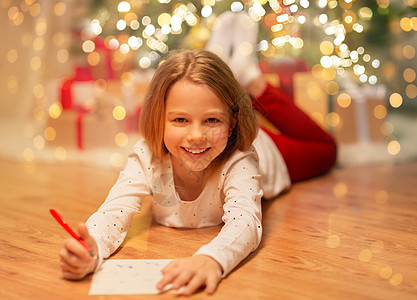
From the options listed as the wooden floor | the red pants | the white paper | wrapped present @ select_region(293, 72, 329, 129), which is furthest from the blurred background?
the white paper

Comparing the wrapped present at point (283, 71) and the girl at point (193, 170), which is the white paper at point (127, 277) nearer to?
the girl at point (193, 170)

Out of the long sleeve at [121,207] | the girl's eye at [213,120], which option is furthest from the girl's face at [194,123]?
the long sleeve at [121,207]

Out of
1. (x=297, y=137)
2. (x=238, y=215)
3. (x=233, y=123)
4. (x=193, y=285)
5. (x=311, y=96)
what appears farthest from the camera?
(x=311, y=96)

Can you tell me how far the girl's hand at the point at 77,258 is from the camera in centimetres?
89

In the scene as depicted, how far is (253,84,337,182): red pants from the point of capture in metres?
1.68

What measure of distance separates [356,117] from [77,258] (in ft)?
5.30

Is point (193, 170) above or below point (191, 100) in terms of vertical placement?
below

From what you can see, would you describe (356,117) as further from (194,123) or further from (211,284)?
(211,284)

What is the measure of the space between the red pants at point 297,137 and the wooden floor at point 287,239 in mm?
56

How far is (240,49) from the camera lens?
1.79m

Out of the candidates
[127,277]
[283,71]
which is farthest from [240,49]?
[127,277]

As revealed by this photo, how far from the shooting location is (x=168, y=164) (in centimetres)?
121

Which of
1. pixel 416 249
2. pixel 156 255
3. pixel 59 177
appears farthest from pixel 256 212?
pixel 59 177

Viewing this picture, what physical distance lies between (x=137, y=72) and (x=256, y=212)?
1604 mm
